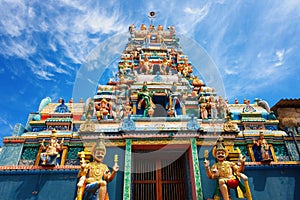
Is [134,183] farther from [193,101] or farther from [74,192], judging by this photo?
[193,101]

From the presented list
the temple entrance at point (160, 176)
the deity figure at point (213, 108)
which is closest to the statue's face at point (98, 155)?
the temple entrance at point (160, 176)

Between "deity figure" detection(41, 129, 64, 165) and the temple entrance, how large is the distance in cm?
318

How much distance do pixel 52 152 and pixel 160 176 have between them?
4443mm

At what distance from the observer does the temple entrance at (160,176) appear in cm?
846

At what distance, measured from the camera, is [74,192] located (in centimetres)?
827

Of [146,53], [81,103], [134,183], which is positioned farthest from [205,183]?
[146,53]

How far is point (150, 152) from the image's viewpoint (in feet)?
29.0

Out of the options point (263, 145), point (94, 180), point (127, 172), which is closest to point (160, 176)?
point (127, 172)

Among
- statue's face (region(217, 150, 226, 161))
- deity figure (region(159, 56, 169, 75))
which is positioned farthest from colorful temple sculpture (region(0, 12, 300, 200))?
deity figure (region(159, 56, 169, 75))

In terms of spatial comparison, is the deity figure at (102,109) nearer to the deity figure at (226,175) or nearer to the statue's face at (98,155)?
the statue's face at (98,155)

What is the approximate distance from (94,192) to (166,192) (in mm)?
3045

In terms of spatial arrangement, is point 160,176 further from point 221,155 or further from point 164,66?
point 164,66

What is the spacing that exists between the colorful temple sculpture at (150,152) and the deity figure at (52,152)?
0.12 ft

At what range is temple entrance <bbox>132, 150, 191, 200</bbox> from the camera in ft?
27.8
